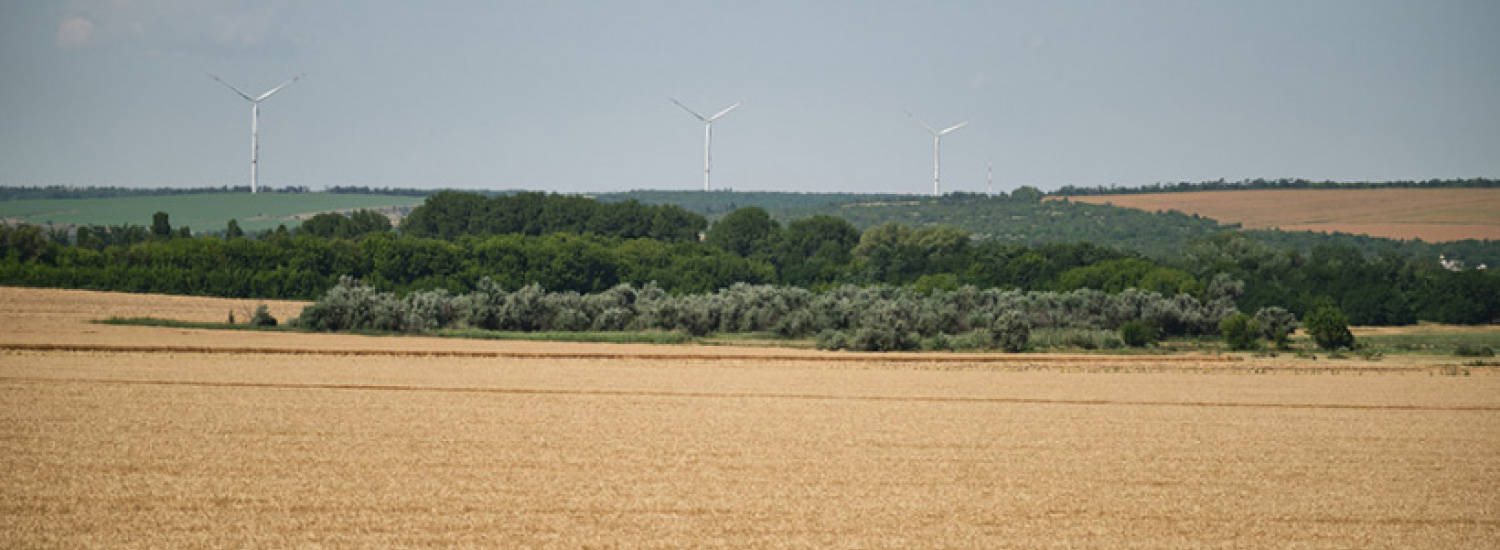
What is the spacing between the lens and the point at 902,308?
2468 inches

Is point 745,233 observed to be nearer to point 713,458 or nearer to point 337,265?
point 337,265

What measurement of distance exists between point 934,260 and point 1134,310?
3685 cm

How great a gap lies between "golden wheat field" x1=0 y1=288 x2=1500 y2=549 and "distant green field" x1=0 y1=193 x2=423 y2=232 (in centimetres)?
11400

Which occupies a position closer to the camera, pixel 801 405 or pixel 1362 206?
pixel 801 405

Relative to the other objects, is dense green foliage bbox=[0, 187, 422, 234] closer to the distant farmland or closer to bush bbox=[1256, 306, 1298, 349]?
the distant farmland

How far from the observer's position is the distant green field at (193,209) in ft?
491

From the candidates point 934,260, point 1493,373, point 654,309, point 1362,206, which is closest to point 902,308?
point 654,309

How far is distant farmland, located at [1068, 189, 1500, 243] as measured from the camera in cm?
14400

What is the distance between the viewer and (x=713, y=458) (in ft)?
78.6

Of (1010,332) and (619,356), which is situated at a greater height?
(1010,332)

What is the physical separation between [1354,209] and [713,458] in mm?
154299

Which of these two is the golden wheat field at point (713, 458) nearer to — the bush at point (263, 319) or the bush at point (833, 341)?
the bush at point (833, 341)

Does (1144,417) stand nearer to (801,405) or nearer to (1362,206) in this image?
(801,405)

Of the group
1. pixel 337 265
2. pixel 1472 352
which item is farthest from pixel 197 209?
pixel 1472 352
